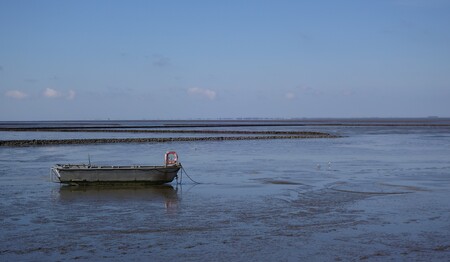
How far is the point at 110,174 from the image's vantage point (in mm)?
22469

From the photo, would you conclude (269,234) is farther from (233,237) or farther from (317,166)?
(317,166)

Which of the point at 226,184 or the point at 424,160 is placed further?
the point at 424,160

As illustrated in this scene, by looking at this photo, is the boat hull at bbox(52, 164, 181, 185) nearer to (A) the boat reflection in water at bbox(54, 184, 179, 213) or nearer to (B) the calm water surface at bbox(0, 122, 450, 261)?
(A) the boat reflection in water at bbox(54, 184, 179, 213)

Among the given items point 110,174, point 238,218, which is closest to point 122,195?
point 110,174

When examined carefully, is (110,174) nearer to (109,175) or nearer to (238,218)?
(109,175)

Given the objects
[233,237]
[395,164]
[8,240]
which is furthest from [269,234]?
[395,164]

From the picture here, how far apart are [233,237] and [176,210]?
4.16 m

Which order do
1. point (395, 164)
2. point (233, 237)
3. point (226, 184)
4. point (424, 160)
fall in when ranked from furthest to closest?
point (424, 160) → point (395, 164) → point (226, 184) → point (233, 237)

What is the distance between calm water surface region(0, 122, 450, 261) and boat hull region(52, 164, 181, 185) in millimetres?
556

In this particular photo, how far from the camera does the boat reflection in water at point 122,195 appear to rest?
18516mm

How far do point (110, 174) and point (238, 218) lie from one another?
344 inches

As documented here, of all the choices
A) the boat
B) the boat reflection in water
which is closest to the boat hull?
the boat

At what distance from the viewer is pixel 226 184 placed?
22.9 metres

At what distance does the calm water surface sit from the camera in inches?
464
